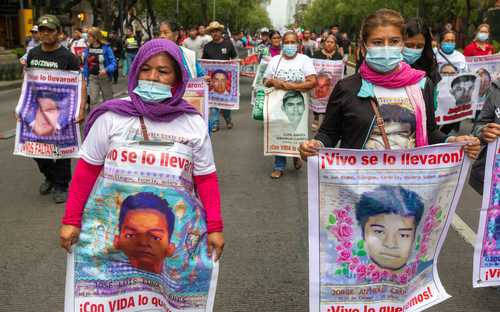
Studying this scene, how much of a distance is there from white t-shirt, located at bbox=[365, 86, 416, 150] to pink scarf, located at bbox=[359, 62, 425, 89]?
0.04 metres

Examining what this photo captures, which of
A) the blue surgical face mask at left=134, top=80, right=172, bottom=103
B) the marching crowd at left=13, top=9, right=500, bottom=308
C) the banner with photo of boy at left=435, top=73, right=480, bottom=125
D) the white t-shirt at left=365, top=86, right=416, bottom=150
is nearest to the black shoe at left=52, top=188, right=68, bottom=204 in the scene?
the marching crowd at left=13, top=9, right=500, bottom=308

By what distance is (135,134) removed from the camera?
2.57m

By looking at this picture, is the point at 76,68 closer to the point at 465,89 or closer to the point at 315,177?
the point at 315,177

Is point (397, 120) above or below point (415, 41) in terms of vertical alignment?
below

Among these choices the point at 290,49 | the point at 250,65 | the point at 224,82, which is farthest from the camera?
the point at 250,65

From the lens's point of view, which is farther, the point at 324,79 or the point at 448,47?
the point at 324,79

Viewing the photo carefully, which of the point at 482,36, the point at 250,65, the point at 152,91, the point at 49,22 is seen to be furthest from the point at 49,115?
the point at 250,65

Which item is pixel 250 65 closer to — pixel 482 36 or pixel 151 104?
pixel 482 36

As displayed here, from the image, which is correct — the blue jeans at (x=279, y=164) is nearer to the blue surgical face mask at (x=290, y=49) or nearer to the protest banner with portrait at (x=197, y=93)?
the blue surgical face mask at (x=290, y=49)

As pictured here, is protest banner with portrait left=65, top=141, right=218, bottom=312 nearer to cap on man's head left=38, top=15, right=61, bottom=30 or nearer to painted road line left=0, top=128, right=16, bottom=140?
cap on man's head left=38, top=15, right=61, bottom=30

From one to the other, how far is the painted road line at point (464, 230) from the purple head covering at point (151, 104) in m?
3.38

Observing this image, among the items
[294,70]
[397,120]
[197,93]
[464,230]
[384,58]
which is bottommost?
[464,230]

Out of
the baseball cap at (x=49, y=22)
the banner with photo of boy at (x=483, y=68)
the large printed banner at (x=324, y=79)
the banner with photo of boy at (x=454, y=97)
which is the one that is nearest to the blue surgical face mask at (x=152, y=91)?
the baseball cap at (x=49, y=22)

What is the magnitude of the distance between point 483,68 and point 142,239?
26.5 feet
